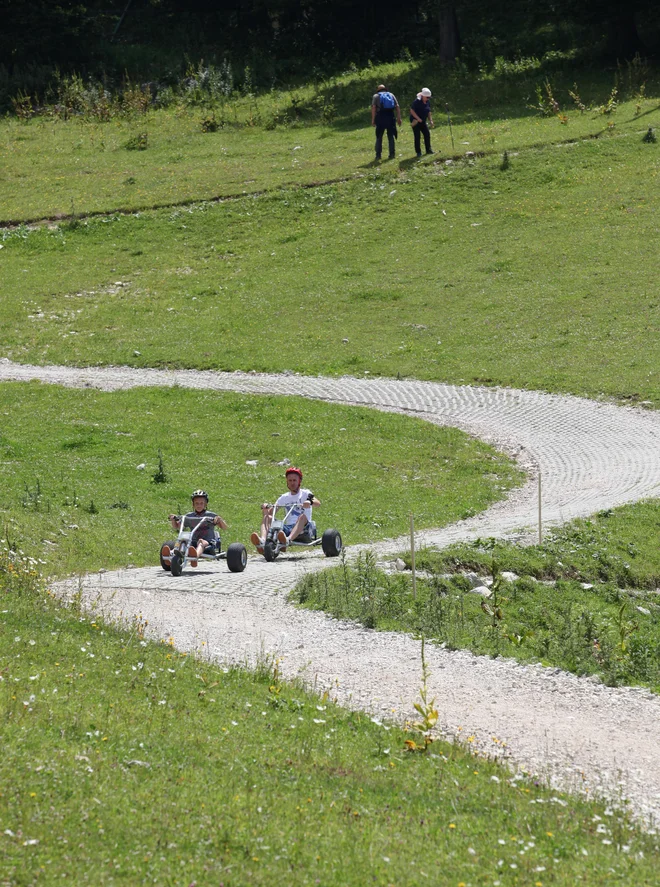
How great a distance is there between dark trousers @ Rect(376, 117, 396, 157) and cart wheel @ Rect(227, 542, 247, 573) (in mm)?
34099

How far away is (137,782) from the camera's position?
28.2 feet

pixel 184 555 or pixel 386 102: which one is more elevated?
pixel 386 102

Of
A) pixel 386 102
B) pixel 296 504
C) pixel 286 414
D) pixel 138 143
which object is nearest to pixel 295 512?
pixel 296 504

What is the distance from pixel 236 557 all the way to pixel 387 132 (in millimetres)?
35196

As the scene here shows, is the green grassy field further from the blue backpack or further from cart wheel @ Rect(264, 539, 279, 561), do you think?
the blue backpack

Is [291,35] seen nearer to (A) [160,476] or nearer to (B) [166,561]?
(A) [160,476]

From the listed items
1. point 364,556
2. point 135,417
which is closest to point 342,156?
point 135,417

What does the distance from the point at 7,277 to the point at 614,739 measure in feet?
121

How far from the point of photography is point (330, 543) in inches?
734

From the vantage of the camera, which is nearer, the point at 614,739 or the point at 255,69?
the point at 614,739

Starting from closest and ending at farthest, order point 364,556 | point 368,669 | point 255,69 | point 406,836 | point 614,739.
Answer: point 406,836 → point 614,739 → point 368,669 → point 364,556 → point 255,69

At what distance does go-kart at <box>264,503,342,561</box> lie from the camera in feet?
61.2

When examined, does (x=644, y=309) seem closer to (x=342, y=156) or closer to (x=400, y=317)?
(x=400, y=317)

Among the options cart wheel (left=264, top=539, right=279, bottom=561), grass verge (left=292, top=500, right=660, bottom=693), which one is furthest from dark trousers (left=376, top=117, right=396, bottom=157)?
cart wheel (left=264, top=539, right=279, bottom=561)
